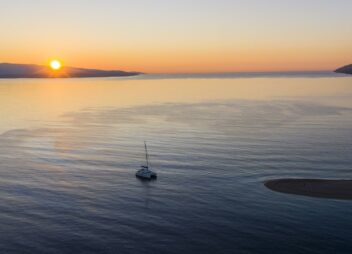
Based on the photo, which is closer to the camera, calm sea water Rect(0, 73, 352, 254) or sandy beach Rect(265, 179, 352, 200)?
calm sea water Rect(0, 73, 352, 254)

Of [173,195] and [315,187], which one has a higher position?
[173,195]

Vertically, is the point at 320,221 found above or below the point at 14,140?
below

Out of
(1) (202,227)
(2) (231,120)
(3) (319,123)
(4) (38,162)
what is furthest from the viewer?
(2) (231,120)

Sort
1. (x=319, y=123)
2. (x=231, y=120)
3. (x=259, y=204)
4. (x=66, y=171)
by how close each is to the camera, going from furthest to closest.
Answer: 1. (x=231, y=120)
2. (x=319, y=123)
3. (x=66, y=171)
4. (x=259, y=204)

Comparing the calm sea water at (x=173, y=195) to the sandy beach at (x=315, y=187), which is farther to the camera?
the sandy beach at (x=315, y=187)

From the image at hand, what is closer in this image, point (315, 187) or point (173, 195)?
point (173, 195)

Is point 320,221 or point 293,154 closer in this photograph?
point 320,221

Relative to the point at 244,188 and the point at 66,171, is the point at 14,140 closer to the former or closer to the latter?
the point at 66,171

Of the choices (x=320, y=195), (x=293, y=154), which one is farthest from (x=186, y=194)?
(x=293, y=154)
